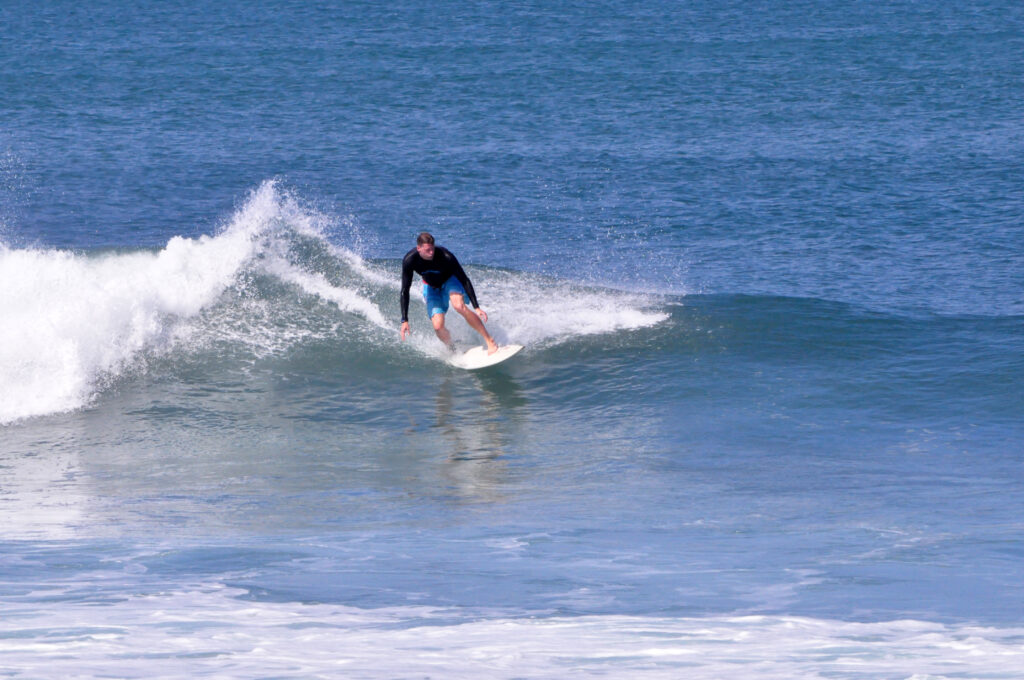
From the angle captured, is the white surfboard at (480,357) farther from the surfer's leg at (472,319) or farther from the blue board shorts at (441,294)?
the blue board shorts at (441,294)

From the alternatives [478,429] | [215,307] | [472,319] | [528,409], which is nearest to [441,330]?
[472,319]

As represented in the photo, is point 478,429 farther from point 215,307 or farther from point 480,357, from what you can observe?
point 215,307

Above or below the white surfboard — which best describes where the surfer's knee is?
above

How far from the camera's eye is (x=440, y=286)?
470 inches

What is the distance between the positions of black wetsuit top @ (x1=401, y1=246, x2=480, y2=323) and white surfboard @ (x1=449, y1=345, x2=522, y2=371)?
1.78 feet

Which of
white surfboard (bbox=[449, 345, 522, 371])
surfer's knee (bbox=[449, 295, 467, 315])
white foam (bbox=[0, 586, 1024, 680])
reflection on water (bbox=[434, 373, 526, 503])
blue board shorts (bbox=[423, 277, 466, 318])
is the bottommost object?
white foam (bbox=[0, 586, 1024, 680])

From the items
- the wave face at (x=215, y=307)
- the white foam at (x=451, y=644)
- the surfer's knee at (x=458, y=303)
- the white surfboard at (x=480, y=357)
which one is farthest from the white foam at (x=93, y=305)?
the white foam at (x=451, y=644)

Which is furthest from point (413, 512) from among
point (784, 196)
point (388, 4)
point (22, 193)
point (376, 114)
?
point (388, 4)

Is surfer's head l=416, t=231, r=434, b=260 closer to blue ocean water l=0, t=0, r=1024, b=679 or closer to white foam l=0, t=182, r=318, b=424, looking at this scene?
blue ocean water l=0, t=0, r=1024, b=679

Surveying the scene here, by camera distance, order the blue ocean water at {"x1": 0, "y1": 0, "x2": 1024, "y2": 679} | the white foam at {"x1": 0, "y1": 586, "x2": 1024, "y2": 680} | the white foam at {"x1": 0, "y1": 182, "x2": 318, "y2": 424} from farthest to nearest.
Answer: the white foam at {"x1": 0, "y1": 182, "x2": 318, "y2": 424} < the blue ocean water at {"x1": 0, "y1": 0, "x2": 1024, "y2": 679} < the white foam at {"x1": 0, "y1": 586, "x2": 1024, "y2": 680}

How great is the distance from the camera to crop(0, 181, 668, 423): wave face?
12.1 m

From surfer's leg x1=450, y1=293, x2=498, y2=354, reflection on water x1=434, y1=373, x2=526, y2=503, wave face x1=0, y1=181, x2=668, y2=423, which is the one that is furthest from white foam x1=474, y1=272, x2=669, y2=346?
reflection on water x1=434, y1=373, x2=526, y2=503

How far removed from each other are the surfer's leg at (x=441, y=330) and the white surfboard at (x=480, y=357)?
0.19 metres

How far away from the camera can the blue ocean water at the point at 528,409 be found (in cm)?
569
